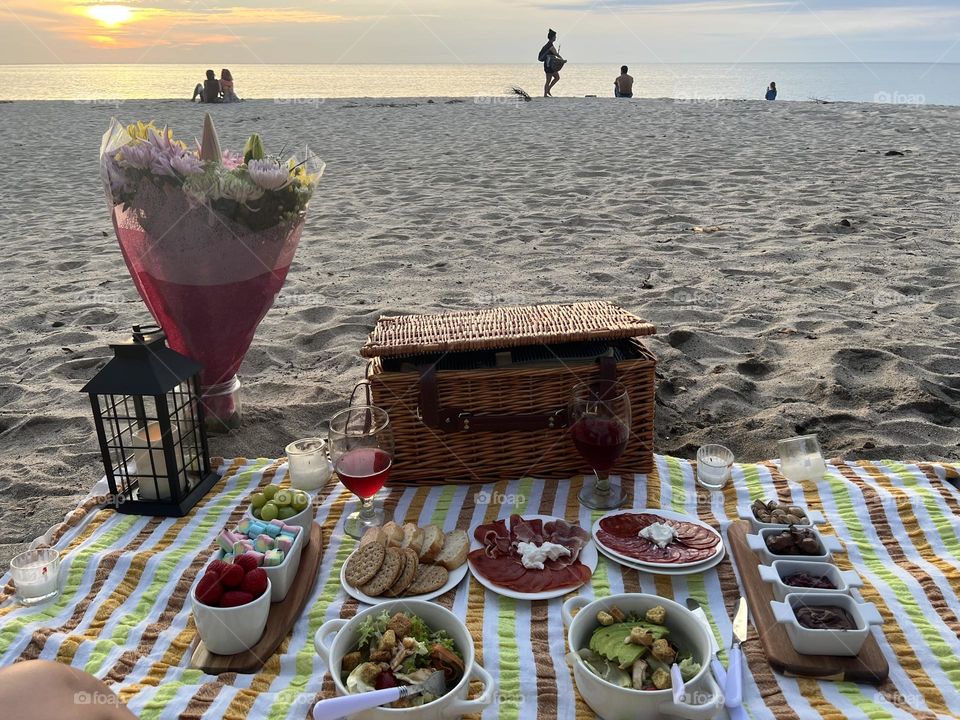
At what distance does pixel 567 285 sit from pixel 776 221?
276 cm

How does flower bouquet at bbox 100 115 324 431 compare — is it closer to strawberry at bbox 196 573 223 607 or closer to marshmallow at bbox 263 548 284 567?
marshmallow at bbox 263 548 284 567

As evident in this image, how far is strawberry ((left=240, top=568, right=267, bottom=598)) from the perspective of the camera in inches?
67.1

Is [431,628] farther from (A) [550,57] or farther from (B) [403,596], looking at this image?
(A) [550,57]

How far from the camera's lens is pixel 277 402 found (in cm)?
354

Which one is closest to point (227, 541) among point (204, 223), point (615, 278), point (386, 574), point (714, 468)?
point (386, 574)

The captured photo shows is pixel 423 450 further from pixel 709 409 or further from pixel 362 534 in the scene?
pixel 709 409

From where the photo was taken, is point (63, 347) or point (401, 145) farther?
point (401, 145)

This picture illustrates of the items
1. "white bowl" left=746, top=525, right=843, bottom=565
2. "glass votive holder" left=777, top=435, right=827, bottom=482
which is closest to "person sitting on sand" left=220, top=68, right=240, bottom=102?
"glass votive holder" left=777, top=435, right=827, bottom=482

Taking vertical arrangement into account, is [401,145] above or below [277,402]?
above

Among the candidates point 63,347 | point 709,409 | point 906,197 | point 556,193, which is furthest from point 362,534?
point 906,197

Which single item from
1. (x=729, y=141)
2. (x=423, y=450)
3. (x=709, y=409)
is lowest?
(x=709, y=409)

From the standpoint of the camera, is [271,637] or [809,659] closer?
[809,659]

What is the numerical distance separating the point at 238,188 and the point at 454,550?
161cm

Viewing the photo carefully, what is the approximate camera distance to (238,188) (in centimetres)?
273
